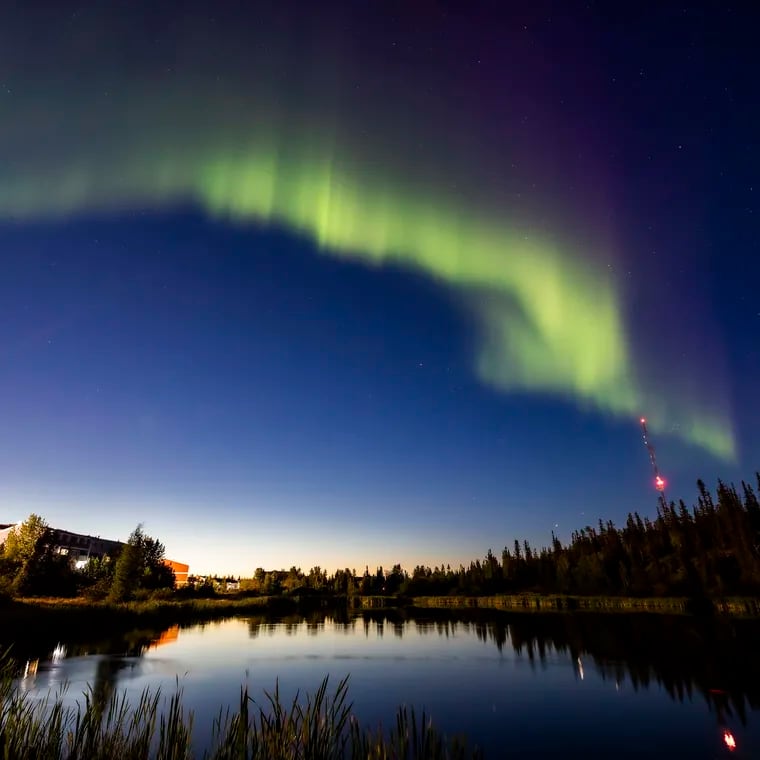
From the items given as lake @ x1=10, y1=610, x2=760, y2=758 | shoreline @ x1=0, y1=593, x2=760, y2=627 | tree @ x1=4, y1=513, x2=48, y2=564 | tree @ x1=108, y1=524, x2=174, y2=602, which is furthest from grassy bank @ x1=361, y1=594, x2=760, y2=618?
tree @ x1=4, y1=513, x2=48, y2=564

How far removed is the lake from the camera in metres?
28.5

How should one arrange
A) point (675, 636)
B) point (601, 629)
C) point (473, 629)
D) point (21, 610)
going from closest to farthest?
point (21, 610) → point (675, 636) → point (601, 629) → point (473, 629)

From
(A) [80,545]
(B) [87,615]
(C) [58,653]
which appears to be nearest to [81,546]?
(A) [80,545]

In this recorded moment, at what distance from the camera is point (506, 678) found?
44.0 meters

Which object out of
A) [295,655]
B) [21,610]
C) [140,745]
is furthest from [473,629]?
[140,745]

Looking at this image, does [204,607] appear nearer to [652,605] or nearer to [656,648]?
[656,648]

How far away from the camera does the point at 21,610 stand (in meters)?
54.2

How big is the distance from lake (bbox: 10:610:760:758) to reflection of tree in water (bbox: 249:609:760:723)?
206mm

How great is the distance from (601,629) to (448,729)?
61.6 meters

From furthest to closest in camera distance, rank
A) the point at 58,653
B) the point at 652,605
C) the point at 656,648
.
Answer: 1. the point at 652,605
2. the point at 656,648
3. the point at 58,653

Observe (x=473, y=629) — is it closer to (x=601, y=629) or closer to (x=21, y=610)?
(x=601, y=629)

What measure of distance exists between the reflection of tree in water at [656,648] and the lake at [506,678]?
0.68ft

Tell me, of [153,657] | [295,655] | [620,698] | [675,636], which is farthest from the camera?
[675,636]

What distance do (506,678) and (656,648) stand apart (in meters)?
24.5
